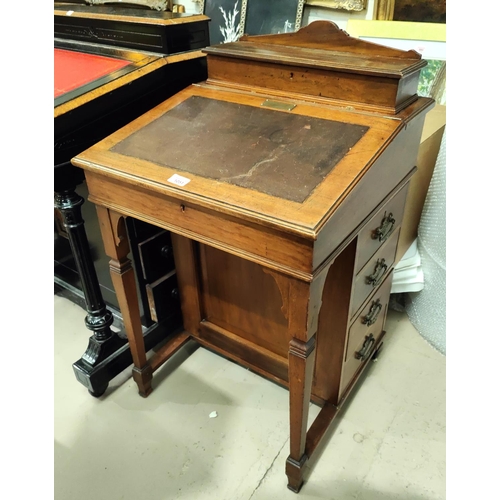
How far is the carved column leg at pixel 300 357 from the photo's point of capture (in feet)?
3.34

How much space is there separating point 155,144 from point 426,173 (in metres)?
1.17

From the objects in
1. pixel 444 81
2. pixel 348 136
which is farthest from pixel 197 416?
pixel 444 81

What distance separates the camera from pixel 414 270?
1958mm

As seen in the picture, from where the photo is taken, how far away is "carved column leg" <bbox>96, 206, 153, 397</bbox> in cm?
135

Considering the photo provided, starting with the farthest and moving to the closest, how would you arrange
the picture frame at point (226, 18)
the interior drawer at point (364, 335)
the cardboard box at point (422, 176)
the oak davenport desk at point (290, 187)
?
the picture frame at point (226, 18) < the cardboard box at point (422, 176) < the interior drawer at point (364, 335) < the oak davenport desk at point (290, 187)

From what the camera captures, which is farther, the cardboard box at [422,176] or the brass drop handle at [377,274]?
the cardboard box at [422,176]

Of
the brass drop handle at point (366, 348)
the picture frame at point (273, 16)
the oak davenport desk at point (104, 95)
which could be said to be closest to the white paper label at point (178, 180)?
the oak davenport desk at point (104, 95)

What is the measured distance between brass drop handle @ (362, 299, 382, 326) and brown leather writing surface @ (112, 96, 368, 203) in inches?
27.1

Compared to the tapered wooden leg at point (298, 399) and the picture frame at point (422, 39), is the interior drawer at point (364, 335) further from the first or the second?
the picture frame at point (422, 39)

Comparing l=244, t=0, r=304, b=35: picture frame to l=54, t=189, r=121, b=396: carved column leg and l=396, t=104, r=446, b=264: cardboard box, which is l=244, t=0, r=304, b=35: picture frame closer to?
l=396, t=104, r=446, b=264: cardboard box

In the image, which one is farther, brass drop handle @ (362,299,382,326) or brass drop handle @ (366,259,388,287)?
brass drop handle @ (362,299,382,326)

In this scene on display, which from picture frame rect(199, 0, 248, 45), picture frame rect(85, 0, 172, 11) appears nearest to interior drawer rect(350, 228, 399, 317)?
picture frame rect(199, 0, 248, 45)

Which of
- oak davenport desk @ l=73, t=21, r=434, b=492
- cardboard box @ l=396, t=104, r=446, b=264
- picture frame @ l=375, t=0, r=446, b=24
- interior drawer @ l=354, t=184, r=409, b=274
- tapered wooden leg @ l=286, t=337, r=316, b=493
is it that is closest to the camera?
oak davenport desk @ l=73, t=21, r=434, b=492

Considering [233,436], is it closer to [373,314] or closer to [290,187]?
[373,314]
